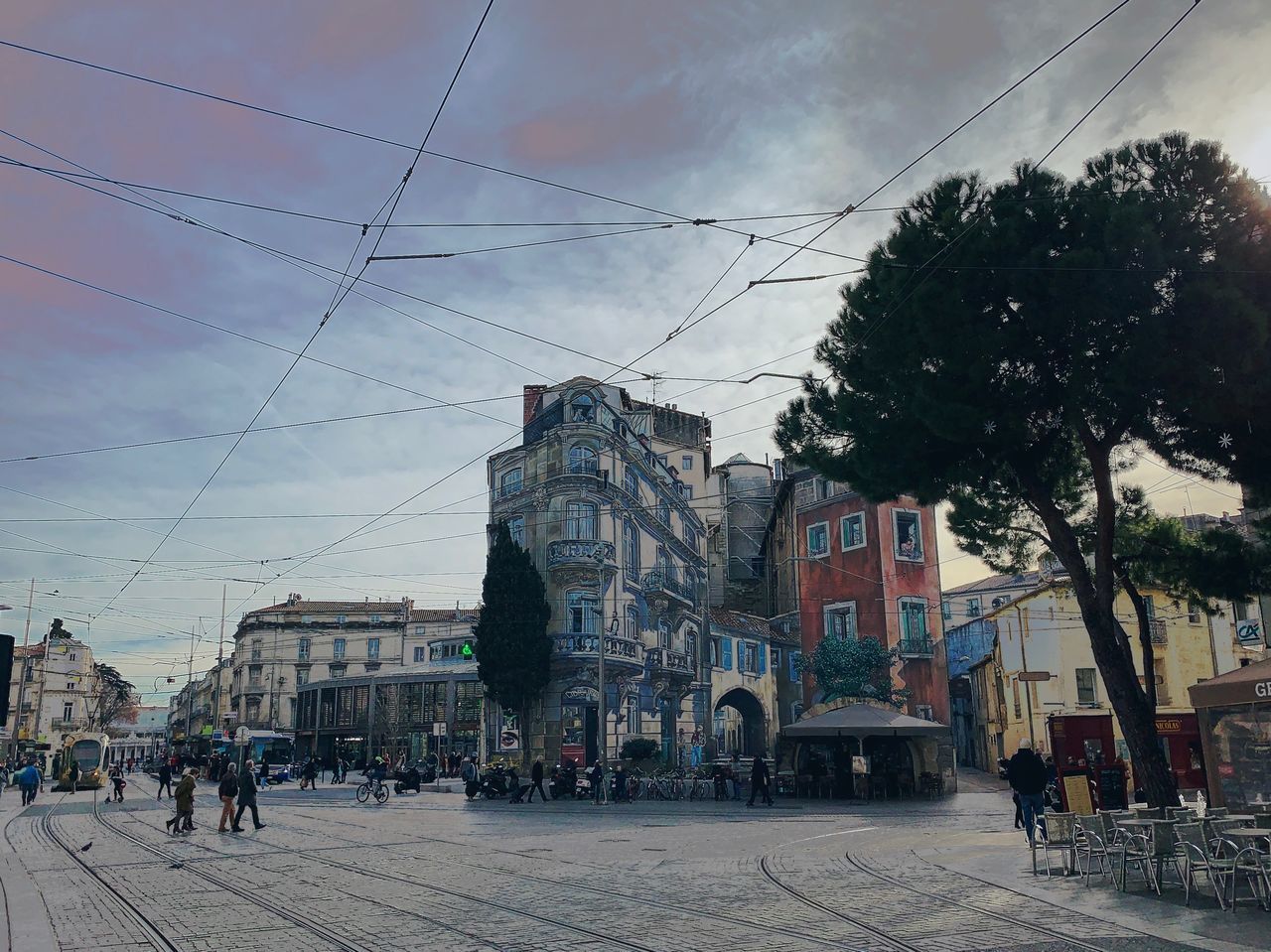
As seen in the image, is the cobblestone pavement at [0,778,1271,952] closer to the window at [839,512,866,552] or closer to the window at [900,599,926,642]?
the window at [900,599,926,642]

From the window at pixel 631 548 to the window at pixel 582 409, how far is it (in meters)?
5.08

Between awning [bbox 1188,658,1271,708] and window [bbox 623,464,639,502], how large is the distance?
3033cm

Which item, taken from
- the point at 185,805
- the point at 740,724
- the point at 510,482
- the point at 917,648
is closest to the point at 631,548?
the point at 510,482

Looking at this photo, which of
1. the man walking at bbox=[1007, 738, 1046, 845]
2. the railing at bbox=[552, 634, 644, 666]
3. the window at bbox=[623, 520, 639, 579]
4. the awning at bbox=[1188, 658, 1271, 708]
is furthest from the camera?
the window at bbox=[623, 520, 639, 579]

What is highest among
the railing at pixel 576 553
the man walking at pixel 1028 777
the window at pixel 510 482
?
the window at pixel 510 482

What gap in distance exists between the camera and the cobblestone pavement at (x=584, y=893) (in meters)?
9.61

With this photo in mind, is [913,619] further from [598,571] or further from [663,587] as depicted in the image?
[598,571]

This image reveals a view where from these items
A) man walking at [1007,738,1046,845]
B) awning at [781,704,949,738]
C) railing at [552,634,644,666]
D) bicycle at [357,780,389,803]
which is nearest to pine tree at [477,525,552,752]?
railing at [552,634,644,666]

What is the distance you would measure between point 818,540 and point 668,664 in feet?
31.0

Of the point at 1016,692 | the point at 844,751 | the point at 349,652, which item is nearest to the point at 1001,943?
the point at 844,751

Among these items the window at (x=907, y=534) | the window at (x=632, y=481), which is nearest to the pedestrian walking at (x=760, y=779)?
the window at (x=632, y=481)

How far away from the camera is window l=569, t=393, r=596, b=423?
1699 inches

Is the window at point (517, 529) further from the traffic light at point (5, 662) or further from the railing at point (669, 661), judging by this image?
the traffic light at point (5, 662)

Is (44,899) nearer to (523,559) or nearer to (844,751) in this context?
(844,751)
